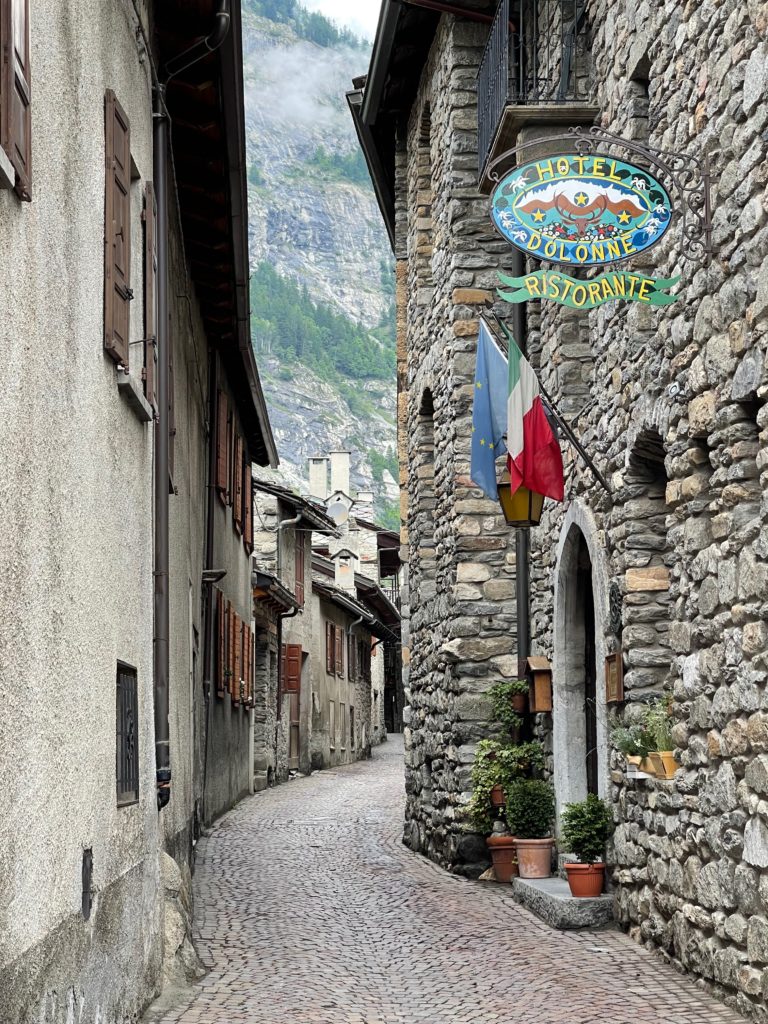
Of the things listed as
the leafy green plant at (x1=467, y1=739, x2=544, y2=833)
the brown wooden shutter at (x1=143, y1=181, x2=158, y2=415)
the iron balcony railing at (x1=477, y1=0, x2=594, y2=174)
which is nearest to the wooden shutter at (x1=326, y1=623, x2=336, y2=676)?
the leafy green plant at (x1=467, y1=739, x2=544, y2=833)

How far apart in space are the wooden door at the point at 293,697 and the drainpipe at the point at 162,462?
1873 centimetres

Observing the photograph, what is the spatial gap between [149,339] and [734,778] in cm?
351

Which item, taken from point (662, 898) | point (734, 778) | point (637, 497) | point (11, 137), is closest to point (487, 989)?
point (662, 898)

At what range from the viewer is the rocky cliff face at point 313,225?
103125 mm

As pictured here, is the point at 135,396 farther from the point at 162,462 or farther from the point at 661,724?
the point at 661,724

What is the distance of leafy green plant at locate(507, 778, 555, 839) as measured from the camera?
35.4ft

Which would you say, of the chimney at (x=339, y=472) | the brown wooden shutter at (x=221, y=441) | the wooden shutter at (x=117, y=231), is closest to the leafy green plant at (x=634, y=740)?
the wooden shutter at (x=117, y=231)

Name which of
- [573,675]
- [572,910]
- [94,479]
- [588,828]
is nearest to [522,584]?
[573,675]

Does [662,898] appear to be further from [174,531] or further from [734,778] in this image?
[174,531]

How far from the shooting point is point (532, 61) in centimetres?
1095

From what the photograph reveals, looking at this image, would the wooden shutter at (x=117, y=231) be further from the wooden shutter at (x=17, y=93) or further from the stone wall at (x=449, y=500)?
the stone wall at (x=449, y=500)

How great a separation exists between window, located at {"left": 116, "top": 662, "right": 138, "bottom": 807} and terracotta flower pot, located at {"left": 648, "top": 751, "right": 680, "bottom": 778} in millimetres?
2808

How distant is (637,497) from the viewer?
8.41m

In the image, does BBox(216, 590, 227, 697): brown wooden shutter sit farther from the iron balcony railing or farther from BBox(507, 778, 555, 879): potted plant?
the iron balcony railing
